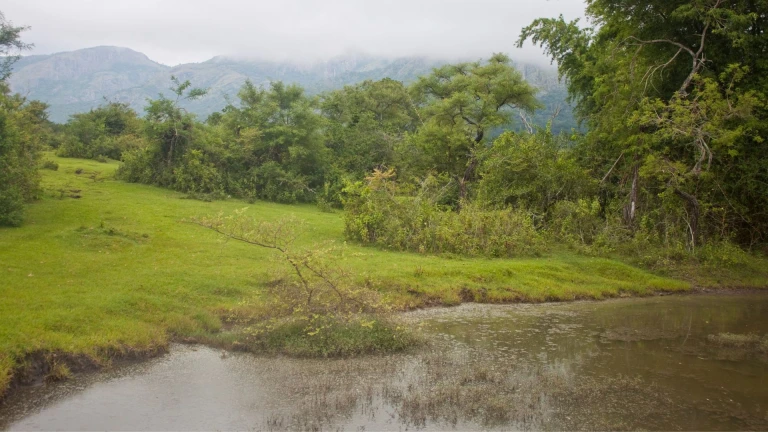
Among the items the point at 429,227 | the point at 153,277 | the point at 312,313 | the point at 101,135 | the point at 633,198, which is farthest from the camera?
the point at 101,135

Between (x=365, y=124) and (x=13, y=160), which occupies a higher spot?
(x=365, y=124)

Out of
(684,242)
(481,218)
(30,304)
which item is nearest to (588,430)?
(30,304)

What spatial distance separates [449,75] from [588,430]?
2914cm

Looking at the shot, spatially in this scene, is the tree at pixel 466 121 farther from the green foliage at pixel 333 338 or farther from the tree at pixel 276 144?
the green foliage at pixel 333 338

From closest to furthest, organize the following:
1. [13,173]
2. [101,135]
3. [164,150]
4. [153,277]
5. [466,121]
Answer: [153,277], [13,173], [164,150], [466,121], [101,135]

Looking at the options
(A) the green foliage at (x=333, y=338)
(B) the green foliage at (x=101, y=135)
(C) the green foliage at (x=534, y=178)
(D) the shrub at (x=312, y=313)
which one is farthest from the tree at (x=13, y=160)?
(C) the green foliage at (x=534, y=178)

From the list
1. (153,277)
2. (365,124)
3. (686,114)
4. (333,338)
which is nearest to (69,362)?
(153,277)

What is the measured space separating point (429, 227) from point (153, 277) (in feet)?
31.1

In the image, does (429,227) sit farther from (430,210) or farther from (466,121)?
(466,121)

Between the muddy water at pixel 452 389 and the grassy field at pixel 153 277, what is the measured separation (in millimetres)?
1121

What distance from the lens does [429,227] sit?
19.3 metres

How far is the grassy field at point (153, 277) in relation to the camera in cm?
1029

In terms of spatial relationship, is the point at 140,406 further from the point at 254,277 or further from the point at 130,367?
the point at 254,277

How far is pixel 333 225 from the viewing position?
22953 mm
